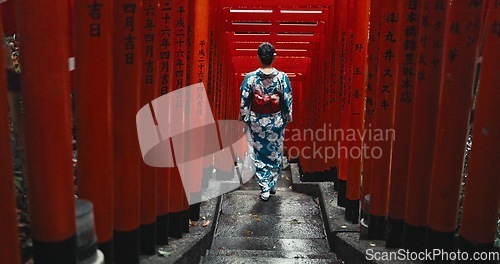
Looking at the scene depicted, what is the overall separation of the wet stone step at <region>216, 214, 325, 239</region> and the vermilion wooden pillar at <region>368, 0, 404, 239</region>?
73.6 inches

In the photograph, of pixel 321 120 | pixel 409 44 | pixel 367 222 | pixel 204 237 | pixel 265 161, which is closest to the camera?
pixel 409 44

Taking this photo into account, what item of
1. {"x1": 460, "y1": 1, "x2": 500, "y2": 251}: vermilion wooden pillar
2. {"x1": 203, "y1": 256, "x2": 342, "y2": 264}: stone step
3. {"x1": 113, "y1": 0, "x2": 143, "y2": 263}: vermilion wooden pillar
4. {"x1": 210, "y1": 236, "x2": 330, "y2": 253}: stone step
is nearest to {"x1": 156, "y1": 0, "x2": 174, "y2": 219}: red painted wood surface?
{"x1": 113, "y1": 0, "x2": 143, "y2": 263}: vermilion wooden pillar

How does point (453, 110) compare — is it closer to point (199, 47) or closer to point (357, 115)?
point (357, 115)

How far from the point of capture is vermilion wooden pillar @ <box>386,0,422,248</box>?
3.18 m

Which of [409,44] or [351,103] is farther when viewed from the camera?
[351,103]

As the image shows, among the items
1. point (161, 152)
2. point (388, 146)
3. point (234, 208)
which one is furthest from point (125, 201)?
point (234, 208)

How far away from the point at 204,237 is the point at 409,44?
2.67 meters

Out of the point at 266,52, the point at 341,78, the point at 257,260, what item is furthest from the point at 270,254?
the point at 266,52

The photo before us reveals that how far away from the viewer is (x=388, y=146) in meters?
3.50

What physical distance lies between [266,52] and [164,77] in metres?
3.16

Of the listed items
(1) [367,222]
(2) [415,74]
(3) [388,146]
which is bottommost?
(1) [367,222]

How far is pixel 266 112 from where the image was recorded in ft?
23.0

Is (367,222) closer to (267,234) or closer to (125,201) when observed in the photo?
(267,234)

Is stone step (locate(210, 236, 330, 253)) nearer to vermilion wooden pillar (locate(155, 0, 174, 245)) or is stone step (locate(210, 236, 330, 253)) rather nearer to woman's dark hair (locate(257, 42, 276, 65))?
vermilion wooden pillar (locate(155, 0, 174, 245))
